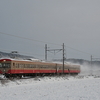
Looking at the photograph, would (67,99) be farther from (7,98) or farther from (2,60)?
(2,60)

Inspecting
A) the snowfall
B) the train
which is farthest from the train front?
the snowfall

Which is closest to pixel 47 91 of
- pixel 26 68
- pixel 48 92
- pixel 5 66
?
pixel 48 92

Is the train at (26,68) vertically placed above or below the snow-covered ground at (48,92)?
above

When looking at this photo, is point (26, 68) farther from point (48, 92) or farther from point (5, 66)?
point (48, 92)

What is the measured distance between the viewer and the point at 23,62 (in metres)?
33.8

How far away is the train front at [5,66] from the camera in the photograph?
1232 inches

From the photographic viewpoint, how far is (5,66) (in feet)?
104

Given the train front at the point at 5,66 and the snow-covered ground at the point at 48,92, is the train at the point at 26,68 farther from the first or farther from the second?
the snow-covered ground at the point at 48,92

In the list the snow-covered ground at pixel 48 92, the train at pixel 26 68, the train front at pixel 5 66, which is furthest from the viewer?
the train at pixel 26 68

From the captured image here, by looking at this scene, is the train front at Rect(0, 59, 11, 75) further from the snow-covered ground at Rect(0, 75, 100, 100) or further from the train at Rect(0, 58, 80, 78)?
the snow-covered ground at Rect(0, 75, 100, 100)

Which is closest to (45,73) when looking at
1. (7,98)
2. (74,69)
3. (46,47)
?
(46,47)

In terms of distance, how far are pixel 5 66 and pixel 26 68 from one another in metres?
4.11

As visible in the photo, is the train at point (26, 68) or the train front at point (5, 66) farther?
the train at point (26, 68)

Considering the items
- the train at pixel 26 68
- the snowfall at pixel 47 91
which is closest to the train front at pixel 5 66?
the train at pixel 26 68
